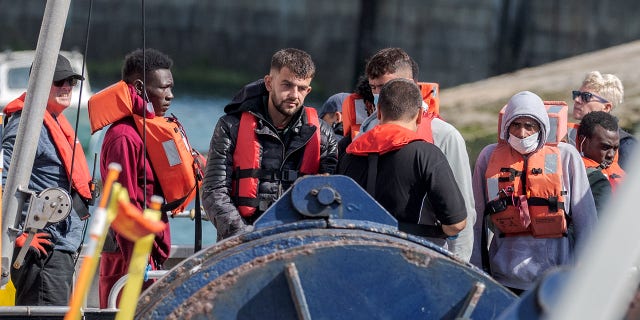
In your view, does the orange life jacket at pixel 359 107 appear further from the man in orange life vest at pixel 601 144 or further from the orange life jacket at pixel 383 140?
the orange life jacket at pixel 383 140

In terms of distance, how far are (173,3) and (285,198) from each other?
3117 cm

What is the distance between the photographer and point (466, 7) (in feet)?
99.9

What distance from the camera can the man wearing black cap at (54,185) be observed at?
5496 mm

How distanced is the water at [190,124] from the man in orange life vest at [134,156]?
11.0m

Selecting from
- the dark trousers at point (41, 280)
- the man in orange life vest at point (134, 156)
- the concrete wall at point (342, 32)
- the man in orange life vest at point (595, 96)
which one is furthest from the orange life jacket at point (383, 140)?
the concrete wall at point (342, 32)

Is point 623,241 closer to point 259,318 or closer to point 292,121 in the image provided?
point 259,318

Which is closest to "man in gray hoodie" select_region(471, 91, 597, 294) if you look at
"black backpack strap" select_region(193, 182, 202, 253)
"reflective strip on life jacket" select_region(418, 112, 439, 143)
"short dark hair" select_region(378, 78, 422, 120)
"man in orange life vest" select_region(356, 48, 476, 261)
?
"man in orange life vest" select_region(356, 48, 476, 261)

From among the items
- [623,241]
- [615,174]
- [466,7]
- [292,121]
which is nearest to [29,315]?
[292,121]

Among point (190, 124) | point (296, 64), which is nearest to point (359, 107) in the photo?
point (296, 64)

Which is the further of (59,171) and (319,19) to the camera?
(319,19)

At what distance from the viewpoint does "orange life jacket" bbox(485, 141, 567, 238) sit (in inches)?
212

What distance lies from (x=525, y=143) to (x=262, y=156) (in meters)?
1.22

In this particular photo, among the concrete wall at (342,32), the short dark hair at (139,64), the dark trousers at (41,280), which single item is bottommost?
the dark trousers at (41,280)

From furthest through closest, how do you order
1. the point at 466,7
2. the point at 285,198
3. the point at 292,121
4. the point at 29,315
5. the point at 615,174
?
1. the point at 466,7
2. the point at 615,174
3. the point at 292,121
4. the point at 29,315
5. the point at 285,198
